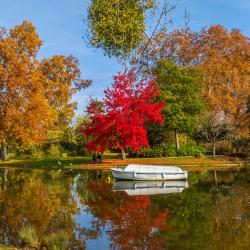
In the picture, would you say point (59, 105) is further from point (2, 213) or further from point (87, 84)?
point (2, 213)

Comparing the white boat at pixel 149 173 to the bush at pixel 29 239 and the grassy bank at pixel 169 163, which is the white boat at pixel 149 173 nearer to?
the grassy bank at pixel 169 163

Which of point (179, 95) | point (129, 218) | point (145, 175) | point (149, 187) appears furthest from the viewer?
point (179, 95)

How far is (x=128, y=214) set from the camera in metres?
20.1

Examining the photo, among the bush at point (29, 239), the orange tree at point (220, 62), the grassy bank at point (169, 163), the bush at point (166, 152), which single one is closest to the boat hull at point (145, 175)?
the grassy bank at point (169, 163)

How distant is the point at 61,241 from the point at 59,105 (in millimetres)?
63763

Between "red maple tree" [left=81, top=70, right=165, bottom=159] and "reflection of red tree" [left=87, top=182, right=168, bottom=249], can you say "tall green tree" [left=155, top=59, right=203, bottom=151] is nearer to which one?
"red maple tree" [left=81, top=70, right=165, bottom=159]

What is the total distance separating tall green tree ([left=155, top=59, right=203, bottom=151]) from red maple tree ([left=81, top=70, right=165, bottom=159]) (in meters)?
6.09

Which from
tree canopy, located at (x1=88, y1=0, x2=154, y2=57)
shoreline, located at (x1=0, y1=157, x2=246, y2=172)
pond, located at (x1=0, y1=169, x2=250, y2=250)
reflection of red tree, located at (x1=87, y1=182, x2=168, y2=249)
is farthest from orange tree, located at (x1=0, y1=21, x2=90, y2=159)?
tree canopy, located at (x1=88, y1=0, x2=154, y2=57)

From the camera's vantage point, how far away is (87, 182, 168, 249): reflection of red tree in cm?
1495

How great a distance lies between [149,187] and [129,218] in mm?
12391

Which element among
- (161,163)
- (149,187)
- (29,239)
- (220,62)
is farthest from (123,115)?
(29,239)

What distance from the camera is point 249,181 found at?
32.3 metres

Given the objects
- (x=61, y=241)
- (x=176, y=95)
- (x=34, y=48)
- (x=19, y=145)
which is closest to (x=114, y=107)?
(x=176, y=95)

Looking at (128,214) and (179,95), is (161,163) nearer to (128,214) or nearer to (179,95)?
(179,95)
